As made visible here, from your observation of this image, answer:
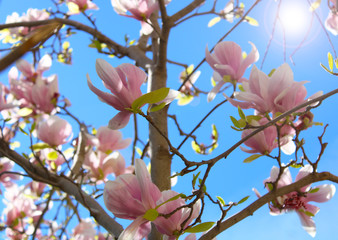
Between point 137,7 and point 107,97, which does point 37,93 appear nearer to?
point 137,7

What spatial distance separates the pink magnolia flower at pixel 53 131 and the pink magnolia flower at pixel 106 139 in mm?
119

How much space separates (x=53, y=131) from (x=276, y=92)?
85 centimetres

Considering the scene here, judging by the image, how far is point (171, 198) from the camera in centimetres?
55

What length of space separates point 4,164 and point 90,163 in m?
0.78

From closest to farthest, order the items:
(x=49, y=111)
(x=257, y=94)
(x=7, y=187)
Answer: (x=257, y=94)
(x=49, y=111)
(x=7, y=187)

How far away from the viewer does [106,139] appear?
133cm

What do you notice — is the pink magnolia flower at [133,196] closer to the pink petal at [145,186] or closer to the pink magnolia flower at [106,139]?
the pink petal at [145,186]

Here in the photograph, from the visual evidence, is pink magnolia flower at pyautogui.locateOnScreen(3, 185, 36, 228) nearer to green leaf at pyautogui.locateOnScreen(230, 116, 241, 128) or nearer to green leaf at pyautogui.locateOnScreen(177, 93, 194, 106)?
green leaf at pyautogui.locateOnScreen(177, 93, 194, 106)

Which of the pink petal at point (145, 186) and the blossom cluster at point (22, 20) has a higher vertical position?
the blossom cluster at point (22, 20)

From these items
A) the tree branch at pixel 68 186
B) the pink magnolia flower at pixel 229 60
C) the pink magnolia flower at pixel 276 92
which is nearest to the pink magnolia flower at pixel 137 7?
the pink magnolia flower at pixel 229 60

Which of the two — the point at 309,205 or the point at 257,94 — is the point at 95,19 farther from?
the point at 309,205

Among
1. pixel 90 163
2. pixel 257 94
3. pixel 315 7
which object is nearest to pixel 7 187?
pixel 90 163

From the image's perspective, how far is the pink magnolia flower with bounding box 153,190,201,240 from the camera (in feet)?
1.91

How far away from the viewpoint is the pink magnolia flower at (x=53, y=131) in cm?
119
